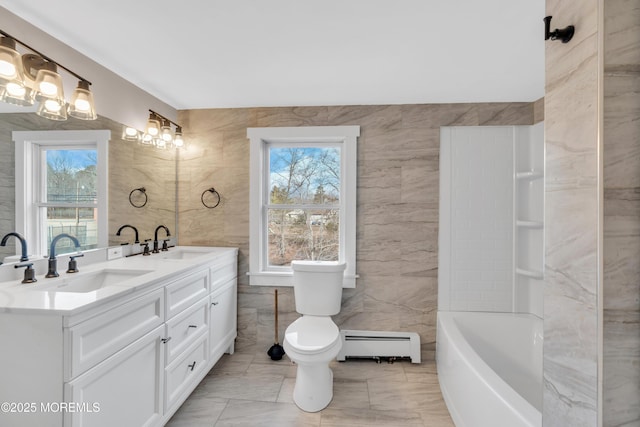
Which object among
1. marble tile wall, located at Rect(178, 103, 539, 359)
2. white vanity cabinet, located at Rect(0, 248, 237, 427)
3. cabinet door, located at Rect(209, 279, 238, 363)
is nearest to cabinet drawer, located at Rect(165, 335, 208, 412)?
white vanity cabinet, located at Rect(0, 248, 237, 427)

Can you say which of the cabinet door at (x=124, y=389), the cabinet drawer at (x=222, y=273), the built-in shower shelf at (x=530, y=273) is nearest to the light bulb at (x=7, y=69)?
the cabinet door at (x=124, y=389)

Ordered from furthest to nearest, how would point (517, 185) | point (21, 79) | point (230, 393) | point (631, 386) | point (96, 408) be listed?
point (517, 185)
point (230, 393)
point (21, 79)
point (96, 408)
point (631, 386)

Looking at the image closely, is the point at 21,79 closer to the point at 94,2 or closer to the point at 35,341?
the point at 94,2

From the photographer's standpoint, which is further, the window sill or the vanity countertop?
the window sill

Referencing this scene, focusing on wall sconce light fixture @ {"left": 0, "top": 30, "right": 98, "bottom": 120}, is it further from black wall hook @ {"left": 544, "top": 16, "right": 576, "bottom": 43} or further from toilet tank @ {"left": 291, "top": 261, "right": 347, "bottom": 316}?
black wall hook @ {"left": 544, "top": 16, "right": 576, "bottom": 43}

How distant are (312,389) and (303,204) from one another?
152 cm

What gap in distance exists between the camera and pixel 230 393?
80.5 inches

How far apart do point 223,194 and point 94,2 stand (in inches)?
62.0

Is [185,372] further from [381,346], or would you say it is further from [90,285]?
[381,346]

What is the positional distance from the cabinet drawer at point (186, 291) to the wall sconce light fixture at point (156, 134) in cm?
115

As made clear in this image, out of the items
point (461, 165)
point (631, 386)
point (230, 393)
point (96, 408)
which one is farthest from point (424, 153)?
point (96, 408)

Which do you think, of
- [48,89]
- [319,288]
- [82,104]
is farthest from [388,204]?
[48,89]

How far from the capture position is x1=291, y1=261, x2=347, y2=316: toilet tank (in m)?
2.33

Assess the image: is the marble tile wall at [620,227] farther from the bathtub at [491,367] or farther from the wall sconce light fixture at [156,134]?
the wall sconce light fixture at [156,134]
